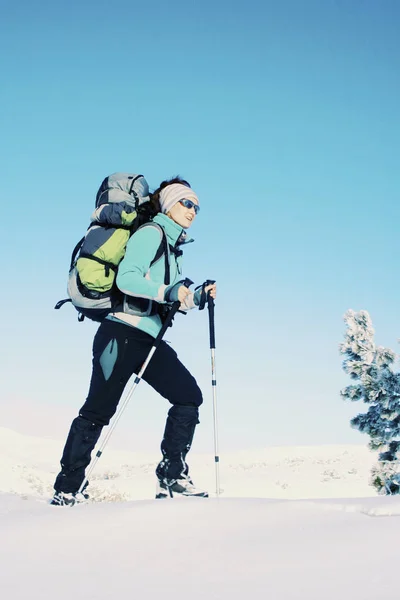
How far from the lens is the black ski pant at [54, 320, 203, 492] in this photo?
4.82m

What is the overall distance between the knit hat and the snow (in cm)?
268

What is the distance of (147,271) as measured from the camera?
16.3ft

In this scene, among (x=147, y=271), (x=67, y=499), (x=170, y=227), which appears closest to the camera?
(x=67, y=499)

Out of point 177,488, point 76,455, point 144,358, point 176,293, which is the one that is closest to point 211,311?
point 176,293

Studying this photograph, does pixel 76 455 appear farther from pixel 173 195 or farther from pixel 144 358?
pixel 173 195

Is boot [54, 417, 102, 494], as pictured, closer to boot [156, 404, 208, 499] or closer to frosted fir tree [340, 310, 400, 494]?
boot [156, 404, 208, 499]

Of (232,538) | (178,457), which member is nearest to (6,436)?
(178,457)

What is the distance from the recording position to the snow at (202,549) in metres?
2.36

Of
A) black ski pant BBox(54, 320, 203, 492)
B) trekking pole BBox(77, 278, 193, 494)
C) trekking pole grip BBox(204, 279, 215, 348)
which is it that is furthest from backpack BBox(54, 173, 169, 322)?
trekking pole grip BBox(204, 279, 215, 348)

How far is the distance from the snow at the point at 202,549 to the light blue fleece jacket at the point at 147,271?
63.5 inches

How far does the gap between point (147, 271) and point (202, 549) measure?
2603mm

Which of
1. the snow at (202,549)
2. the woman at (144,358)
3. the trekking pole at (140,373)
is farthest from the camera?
the trekking pole at (140,373)

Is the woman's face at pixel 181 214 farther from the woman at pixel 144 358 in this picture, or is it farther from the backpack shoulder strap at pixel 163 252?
the backpack shoulder strap at pixel 163 252

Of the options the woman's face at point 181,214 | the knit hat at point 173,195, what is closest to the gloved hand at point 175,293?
the woman's face at point 181,214
